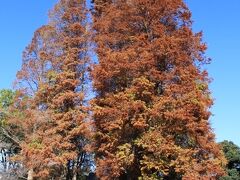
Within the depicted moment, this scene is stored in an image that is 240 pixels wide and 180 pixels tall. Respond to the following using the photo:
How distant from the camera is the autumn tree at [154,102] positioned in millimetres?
17531

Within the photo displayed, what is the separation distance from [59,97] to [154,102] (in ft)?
23.7

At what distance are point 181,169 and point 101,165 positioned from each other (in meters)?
4.02

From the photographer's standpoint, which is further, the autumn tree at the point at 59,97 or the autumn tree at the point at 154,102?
the autumn tree at the point at 59,97

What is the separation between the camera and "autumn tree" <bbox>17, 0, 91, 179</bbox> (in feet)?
74.8

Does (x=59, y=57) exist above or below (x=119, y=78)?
above

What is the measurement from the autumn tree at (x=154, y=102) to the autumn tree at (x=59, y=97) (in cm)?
291

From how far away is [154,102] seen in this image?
18234mm

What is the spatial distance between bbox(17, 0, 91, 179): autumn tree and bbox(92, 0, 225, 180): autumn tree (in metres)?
2.91

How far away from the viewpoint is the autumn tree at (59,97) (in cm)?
2281

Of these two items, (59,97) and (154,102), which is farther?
(59,97)

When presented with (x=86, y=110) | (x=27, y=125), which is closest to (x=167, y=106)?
(x=86, y=110)

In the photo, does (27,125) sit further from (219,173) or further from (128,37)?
(219,173)

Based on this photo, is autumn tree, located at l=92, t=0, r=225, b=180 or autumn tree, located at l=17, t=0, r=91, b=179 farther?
autumn tree, located at l=17, t=0, r=91, b=179

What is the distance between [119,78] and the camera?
19.6m
